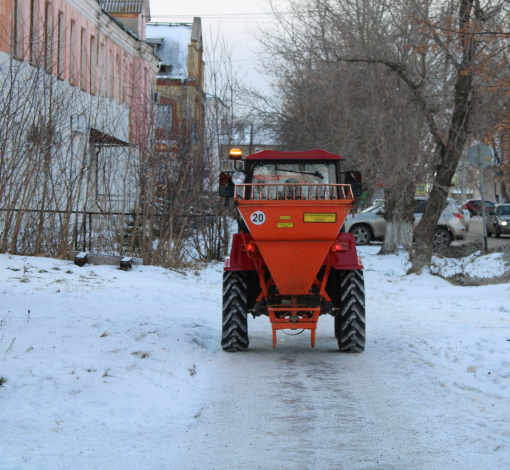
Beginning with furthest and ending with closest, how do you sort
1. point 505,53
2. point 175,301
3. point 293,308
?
point 505,53 < point 175,301 < point 293,308

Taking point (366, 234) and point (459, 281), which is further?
point (366, 234)

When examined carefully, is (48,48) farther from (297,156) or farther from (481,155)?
(481,155)

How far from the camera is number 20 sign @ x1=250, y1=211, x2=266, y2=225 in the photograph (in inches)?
284

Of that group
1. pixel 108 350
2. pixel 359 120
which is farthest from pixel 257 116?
pixel 108 350

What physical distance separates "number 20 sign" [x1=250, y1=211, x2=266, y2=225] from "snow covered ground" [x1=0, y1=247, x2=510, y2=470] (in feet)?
5.22

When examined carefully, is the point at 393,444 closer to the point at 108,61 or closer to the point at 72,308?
the point at 72,308

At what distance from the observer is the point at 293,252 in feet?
24.2

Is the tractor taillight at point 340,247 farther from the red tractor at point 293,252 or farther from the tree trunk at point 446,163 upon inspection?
the tree trunk at point 446,163

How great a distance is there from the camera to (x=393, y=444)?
15.8 ft

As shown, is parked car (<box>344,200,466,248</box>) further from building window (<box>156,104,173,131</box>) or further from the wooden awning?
the wooden awning

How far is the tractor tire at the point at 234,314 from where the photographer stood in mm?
8133

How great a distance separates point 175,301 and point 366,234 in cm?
1681

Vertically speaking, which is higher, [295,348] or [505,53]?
[505,53]

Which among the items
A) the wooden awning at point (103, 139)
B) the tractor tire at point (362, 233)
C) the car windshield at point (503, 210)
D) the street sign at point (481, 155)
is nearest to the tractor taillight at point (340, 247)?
the wooden awning at point (103, 139)
